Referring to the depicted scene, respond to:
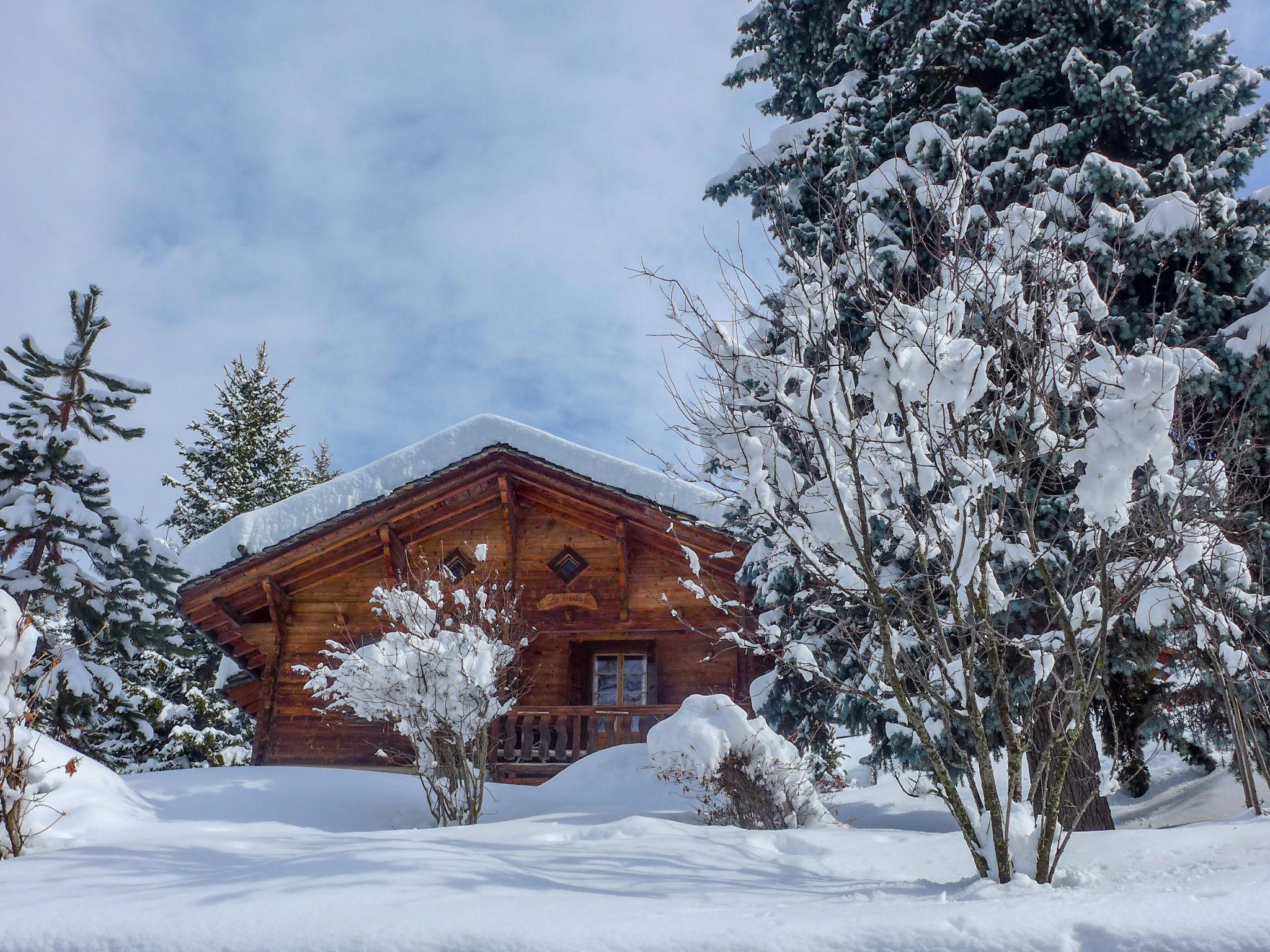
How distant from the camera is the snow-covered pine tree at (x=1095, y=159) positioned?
25.7ft

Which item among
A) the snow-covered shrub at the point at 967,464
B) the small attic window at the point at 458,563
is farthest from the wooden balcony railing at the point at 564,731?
→ the snow-covered shrub at the point at 967,464

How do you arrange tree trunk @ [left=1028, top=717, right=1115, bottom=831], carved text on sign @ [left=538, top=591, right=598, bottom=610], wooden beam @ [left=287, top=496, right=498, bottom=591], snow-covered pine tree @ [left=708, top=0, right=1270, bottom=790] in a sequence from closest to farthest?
tree trunk @ [left=1028, top=717, right=1115, bottom=831] < snow-covered pine tree @ [left=708, top=0, right=1270, bottom=790] < carved text on sign @ [left=538, top=591, right=598, bottom=610] < wooden beam @ [left=287, top=496, right=498, bottom=591]

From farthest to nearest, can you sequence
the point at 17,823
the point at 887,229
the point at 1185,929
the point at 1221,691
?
1. the point at 887,229
2. the point at 1221,691
3. the point at 17,823
4. the point at 1185,929

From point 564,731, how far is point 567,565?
269cm

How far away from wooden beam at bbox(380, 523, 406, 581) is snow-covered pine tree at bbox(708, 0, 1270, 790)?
6636 mm

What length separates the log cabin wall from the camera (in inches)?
494

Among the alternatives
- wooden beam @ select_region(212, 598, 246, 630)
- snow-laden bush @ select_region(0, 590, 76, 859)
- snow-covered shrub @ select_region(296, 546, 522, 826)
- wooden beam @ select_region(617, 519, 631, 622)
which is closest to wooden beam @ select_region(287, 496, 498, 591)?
wooden beam @ select_region(212, 598, 246, 630)

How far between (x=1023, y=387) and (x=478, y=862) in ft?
15.3

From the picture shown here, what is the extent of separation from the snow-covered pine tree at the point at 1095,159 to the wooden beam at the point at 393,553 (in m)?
6.64

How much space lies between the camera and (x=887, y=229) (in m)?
8.13

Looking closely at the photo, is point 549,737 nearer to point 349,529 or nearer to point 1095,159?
point 349,529

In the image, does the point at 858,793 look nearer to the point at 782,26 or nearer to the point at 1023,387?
the point at 1023,387

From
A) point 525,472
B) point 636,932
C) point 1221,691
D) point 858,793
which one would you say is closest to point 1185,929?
point 636,932

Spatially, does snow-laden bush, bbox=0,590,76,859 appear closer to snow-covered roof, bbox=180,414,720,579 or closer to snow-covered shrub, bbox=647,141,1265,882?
snow-covered shrub, bbox=647,141,1265,882
